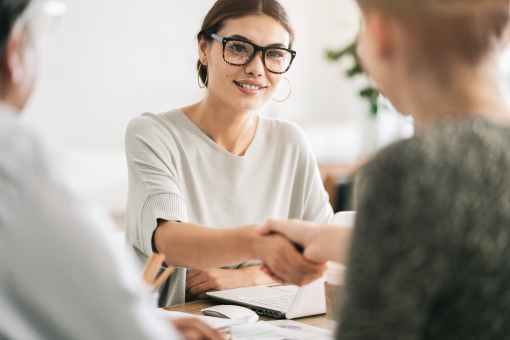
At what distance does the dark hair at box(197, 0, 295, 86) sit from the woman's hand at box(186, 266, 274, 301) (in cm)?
89

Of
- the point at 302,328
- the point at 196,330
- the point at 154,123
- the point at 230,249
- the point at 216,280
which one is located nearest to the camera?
the point at 196,330

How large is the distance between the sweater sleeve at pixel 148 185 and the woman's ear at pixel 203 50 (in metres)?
0.37

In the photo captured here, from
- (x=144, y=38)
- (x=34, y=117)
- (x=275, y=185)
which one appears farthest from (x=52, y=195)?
(x=144, y=38)

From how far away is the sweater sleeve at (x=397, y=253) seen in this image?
1.88 ft

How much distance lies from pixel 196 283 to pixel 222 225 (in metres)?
0.32

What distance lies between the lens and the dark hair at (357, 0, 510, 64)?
0.67m

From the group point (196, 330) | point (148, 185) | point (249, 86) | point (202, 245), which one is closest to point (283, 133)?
point (249, 86)

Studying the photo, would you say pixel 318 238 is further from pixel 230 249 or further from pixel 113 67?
pixel 113 67

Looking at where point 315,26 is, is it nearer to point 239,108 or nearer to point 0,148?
point 239,108

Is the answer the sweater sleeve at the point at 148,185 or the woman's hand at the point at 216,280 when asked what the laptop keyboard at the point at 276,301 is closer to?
the woman's hand at the point at 216,280

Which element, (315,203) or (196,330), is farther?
(315,203)

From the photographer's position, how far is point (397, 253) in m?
0.58

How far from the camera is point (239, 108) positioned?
77.4 inches

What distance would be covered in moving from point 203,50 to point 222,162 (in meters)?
0.46
